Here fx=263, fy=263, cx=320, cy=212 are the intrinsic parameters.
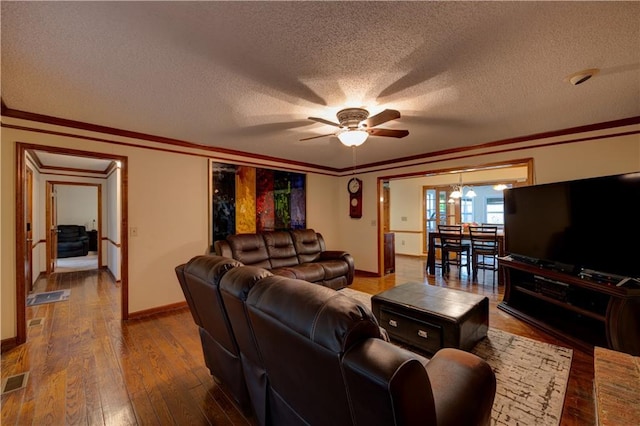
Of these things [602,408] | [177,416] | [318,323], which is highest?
[318,323]

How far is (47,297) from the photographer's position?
13.0 ft

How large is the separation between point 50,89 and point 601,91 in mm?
4597

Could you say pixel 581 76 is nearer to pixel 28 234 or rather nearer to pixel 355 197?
pixel 355 197

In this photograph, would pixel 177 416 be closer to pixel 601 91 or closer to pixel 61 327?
pixel 61 327

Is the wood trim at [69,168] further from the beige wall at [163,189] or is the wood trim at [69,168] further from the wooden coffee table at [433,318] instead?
the wooden coffee table at [433,318]

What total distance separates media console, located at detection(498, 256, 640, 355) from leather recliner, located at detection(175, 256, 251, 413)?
9.81 ft

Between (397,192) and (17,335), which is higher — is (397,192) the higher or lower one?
the higher one

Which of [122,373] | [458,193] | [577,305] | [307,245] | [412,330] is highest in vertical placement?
[458,193]

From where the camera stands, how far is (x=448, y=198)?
7.81 m

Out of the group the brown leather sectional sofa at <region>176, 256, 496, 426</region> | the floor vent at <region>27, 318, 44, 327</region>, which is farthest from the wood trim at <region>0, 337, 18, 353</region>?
the brown leather sectional sofa at <region>176, 256, 496, 426</region>

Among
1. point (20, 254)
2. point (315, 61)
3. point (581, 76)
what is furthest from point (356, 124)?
point (20, 254)

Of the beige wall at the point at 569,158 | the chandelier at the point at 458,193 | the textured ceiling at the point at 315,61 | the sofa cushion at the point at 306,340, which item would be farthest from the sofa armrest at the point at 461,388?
the chandelier at the point at 458,193

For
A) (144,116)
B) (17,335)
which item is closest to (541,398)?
(144,116)

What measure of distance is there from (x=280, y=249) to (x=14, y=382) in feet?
9.77
